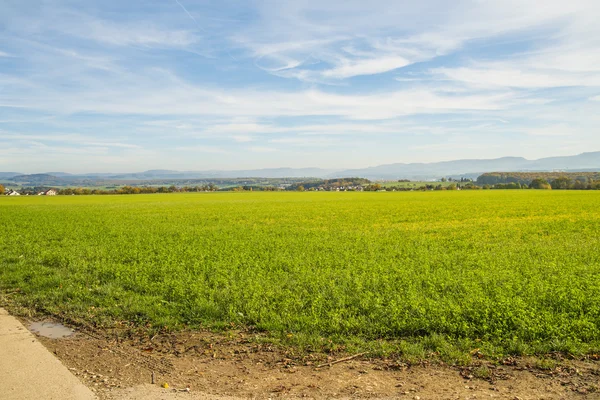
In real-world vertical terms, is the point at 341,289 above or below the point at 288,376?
above

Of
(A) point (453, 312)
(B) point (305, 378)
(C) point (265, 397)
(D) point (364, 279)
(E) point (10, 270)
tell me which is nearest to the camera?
(C) point (265, 397)

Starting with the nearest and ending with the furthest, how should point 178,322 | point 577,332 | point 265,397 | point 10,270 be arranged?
point 265,397 < point 577,332 < point 178,322 < point 10,270

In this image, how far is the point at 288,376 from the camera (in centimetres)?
743

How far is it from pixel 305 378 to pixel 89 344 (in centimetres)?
491

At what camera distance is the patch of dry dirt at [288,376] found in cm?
676

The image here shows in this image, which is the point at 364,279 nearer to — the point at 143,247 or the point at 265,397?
the point at 265,397

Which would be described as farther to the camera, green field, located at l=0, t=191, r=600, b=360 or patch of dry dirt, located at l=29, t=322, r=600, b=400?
green field, located at l=0, t=191, r=600, b=360

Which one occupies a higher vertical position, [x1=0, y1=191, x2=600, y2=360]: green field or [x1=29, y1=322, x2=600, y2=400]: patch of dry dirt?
[x1=0, y1=191, x2=600, y2=360]: green field

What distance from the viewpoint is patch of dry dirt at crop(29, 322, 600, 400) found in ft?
22.2

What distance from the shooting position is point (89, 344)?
9125mm

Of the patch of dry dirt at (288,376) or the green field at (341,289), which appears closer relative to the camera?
the patch of dry dirt at (288,376)

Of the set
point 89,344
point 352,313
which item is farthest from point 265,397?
point 89,344

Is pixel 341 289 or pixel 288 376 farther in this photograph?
pixel 341 289

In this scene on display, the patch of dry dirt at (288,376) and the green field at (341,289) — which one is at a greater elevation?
the green field at (341,289)
